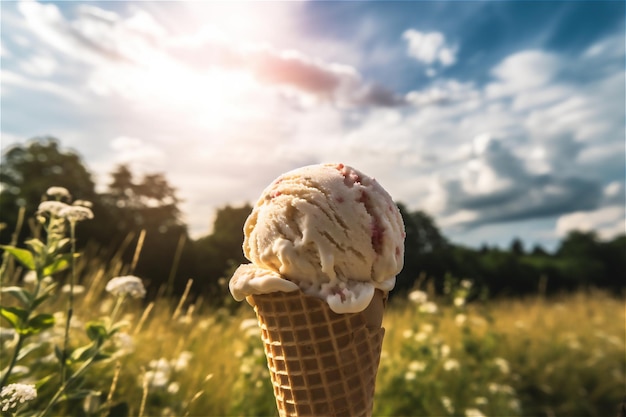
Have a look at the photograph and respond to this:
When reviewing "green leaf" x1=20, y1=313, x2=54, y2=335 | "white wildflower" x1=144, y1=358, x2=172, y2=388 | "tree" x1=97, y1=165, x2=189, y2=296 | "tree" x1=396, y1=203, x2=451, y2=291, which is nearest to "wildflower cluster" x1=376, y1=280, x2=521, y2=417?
"white wildflower" x1=144, y1=358, x2=172, y2=388

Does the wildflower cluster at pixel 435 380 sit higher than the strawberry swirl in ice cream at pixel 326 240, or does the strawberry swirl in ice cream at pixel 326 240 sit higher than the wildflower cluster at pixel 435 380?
the strawberry swirl in ice cream at pixel 326 240

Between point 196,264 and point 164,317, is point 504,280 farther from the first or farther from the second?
Answer: point 164,317

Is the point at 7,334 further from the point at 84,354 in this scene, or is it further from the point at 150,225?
the point at 150,225

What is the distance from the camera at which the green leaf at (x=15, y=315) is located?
2.24 m

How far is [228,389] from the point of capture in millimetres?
3949

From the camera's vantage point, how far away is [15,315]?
231cm

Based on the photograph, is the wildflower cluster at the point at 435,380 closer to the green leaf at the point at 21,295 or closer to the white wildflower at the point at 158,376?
the white wildflower at the point at 158,376

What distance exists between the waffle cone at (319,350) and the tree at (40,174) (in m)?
10.1

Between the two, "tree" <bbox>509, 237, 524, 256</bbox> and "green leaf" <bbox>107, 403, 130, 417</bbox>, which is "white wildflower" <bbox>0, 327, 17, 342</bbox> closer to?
"green leaf" <bbox>107, 403, 130, 417</bbox>

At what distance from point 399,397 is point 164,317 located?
258 cm

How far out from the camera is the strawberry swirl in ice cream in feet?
6.07

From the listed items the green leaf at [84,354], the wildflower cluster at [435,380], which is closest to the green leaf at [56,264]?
the green leaf at [84,354]

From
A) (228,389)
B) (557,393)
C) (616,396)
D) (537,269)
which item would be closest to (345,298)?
(228,389)

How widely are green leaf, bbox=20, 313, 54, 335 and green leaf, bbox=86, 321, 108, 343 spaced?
0.66 ft
